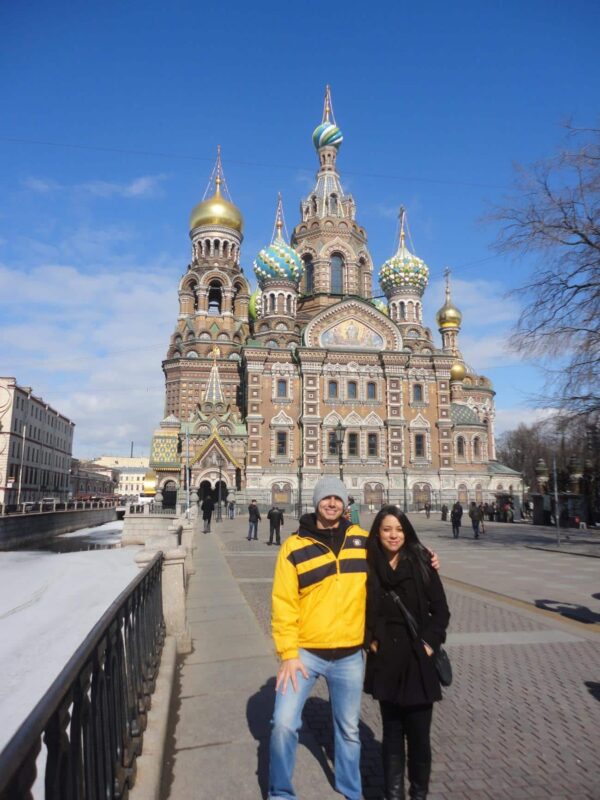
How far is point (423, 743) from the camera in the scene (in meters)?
3.29

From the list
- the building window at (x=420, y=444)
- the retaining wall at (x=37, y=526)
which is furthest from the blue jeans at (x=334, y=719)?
the building window at (x=420, y=444)

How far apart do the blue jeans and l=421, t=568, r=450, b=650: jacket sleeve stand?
47 cm

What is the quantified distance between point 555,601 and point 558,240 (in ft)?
42.6

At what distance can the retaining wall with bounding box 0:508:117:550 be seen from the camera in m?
32.7

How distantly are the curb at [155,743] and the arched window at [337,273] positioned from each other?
5065 centimetres

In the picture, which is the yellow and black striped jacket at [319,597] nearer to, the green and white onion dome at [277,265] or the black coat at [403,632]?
the black coat at [403,632]

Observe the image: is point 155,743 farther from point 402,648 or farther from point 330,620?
point 402,648

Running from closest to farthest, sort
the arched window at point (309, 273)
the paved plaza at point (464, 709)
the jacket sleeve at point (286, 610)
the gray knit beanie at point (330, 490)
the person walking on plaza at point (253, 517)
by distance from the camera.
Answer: the jacket sleeve at point (286, 610) < the gray knit beanie at point (330, 490) < the paved plaza at point (464, 709) < the person walking on plaza at point (253, 517) < the arched window at point (309, 273)

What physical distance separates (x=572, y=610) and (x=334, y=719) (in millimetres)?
7146

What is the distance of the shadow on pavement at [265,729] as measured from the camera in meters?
3.88

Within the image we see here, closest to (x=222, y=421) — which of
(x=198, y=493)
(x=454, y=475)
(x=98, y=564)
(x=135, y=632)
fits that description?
(x=198, y=493)

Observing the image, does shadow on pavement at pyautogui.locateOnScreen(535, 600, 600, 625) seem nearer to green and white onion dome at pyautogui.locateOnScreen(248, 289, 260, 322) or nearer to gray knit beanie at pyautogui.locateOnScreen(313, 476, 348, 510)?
gray knit beanie at pyautogui.locateOnScreen(313, 476, 348, 510)

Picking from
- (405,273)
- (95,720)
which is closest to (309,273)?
(405,273)

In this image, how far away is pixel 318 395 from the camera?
45438 mm
